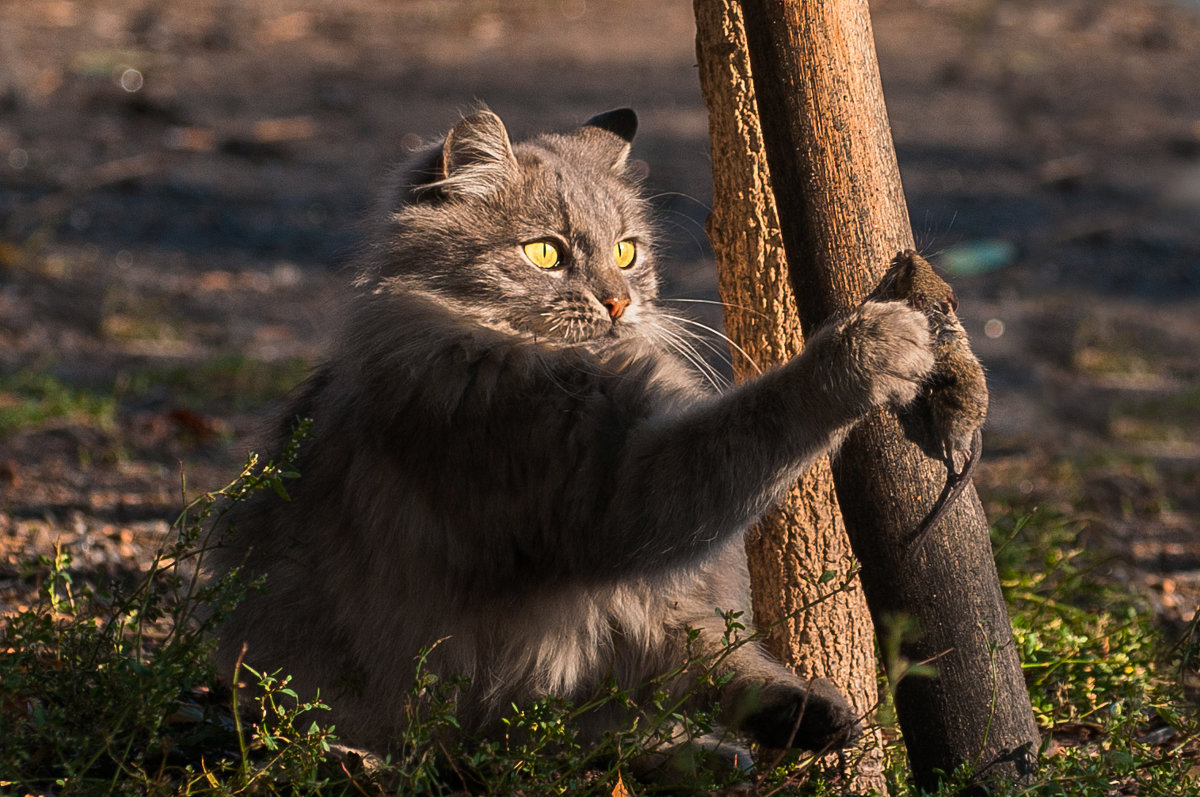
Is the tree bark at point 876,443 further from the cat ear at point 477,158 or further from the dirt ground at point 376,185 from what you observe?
the cat ear at point 477,158

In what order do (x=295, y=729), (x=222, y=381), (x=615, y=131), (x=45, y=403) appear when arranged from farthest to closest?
(x=222, y=381) → (x=45, y=403) → (x=615, y=131) → (x=295, y=729)

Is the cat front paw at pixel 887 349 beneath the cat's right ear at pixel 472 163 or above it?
beneath

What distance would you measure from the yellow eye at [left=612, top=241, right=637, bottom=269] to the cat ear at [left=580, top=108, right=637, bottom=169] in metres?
0.31

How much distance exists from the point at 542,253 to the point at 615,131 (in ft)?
2.35

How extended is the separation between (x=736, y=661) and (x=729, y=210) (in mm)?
1190

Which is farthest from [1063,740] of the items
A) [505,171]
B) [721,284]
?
[505,171]

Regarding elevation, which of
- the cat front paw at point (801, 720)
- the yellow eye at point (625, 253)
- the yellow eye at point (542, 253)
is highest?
the yellow eye at point (542, 253)

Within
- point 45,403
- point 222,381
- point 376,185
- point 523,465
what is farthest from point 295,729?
point 222,381

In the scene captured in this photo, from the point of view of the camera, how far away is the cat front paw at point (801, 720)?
2.77 meters

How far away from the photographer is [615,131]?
3740 millimetres


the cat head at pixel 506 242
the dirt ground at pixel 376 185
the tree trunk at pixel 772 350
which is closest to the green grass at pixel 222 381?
the dirt ground at pixel 376 185

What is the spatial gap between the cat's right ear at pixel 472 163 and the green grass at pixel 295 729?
34.5 inches

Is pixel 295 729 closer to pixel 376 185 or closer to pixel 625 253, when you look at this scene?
pixel 625 253

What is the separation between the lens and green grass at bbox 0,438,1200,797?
2531 mm
